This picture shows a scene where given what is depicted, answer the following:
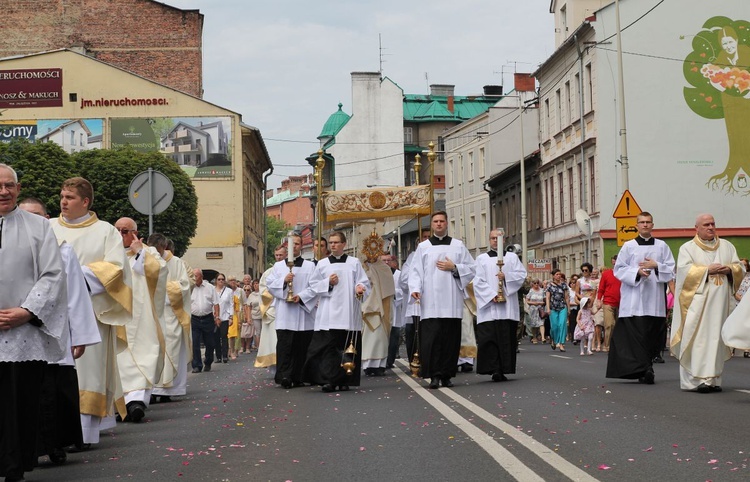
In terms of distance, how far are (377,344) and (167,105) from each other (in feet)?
135

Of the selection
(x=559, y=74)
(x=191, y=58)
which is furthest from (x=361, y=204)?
(x=191, y=58)

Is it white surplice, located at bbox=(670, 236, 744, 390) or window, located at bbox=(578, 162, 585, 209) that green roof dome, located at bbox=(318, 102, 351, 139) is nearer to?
window, located at bbox=(578, 162, 585, 209)

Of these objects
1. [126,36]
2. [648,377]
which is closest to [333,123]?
[126,36]

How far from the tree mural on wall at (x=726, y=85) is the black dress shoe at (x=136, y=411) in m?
37.8

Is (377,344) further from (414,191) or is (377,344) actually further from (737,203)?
(737,203)

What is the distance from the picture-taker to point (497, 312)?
664 inches

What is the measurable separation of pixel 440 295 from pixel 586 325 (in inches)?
485

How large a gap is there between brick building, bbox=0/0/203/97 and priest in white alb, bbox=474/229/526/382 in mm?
48035

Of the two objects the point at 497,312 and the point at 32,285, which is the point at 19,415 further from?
the point at 497,312

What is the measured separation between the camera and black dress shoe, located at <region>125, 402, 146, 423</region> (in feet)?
40.4

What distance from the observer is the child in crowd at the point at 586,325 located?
89.6ft

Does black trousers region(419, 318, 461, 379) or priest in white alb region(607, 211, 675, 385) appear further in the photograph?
black trousers region(419, 318, 461, 379)

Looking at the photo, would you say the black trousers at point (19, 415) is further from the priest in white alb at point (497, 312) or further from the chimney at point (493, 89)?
the chimney at point (493, 89)

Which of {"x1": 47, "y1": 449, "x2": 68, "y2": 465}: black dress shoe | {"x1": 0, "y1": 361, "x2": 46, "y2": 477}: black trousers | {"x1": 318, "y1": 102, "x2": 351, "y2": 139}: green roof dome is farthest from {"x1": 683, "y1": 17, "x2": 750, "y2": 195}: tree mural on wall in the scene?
{"x1": 318, "y1": 102, "x2": 351, "y2": 139}: green roof dome
